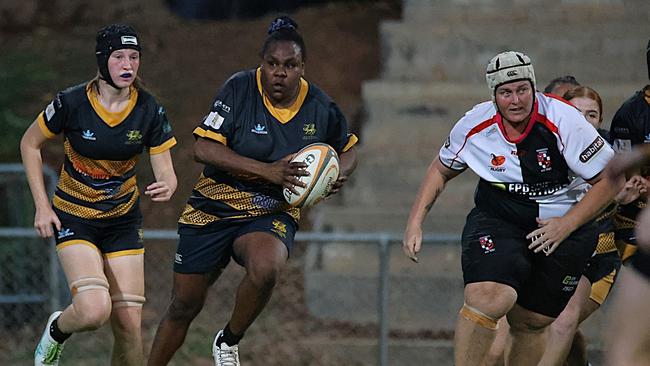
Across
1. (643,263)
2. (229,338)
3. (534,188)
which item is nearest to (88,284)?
(229,338)

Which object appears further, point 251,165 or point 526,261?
point 251,165

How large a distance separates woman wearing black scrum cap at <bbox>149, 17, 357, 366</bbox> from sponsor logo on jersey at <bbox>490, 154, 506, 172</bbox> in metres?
0.89

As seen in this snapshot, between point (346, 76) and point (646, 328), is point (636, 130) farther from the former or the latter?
point (346, 76)

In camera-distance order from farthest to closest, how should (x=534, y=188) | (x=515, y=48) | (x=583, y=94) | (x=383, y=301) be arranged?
(x=515, y=48)
(x=383, y=301)
(x=583, y=94)
(x=534, y=188)

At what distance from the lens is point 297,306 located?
463 inches

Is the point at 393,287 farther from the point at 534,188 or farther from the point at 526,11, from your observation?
the point at 534,188

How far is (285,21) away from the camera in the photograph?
7570 millimetres

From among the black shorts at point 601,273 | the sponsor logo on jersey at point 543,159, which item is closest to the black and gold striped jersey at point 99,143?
the sponsor logo on jersey at point 543,159

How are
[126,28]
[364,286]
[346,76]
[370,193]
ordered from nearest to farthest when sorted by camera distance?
[126,28]
[364,286]
[370,193]
[346,76]

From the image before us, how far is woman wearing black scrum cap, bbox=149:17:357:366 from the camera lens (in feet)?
24.1

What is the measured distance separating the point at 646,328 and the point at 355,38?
445 inches

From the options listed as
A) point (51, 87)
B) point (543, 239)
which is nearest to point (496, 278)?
point (543, 239)

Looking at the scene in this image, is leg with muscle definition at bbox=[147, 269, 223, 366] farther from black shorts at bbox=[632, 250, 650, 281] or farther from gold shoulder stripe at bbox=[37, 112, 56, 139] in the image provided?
black shorts at bbox=[632, 250, 650, 281]

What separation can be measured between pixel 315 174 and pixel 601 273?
2.04m
